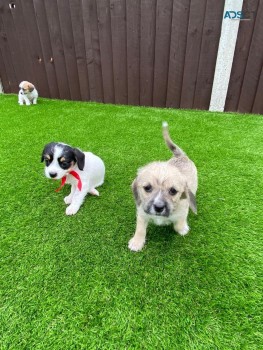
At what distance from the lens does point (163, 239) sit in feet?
7.07

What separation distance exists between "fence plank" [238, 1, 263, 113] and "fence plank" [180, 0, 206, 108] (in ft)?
3.17

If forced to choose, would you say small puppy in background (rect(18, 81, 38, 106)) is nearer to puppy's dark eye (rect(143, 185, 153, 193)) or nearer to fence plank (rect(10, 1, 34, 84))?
fence plank (rect(10, 1, 34, 84))

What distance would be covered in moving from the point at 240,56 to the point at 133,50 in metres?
2.15

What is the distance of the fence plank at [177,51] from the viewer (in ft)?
15.2

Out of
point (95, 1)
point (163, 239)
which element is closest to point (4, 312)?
point (163, 239)

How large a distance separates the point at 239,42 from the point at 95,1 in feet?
9.75

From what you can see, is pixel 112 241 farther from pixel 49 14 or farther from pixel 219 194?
pixel 49 14

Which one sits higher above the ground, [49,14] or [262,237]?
[49,14]

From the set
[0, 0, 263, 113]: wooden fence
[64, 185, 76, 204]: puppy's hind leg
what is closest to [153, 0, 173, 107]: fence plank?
[0, 0, 263, 113]: wooden fence

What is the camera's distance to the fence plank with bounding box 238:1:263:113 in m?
4.40

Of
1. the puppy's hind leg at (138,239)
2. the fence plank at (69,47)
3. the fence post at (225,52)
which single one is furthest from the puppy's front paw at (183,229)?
the fence plank at (69,47)

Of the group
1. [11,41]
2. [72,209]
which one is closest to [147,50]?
[11,41]

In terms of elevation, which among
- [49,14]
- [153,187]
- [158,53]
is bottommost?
[153,187]

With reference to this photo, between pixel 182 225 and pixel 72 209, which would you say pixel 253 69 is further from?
pixel 72 209
